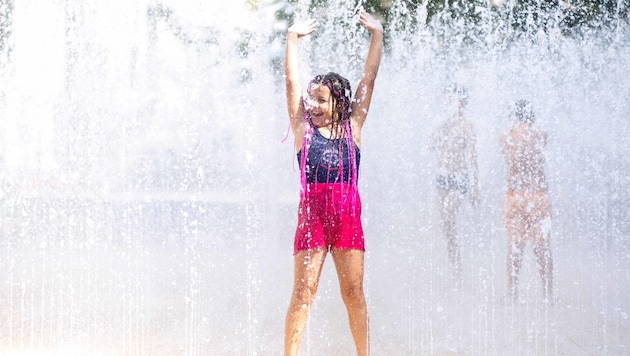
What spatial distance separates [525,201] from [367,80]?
7.61 ft

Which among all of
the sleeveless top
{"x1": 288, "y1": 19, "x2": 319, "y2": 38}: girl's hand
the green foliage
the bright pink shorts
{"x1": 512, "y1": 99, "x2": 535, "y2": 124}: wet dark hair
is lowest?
the bright pink shorts

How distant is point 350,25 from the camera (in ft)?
22.9

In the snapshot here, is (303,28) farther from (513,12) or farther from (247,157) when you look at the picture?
(513,12)

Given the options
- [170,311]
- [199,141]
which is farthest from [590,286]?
[199,141]

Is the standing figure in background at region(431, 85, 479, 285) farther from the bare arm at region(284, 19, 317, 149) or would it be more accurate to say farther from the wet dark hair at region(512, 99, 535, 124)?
the bare arm at region(284, 19, 317, 149)

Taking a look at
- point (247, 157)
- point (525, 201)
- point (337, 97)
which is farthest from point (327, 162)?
point (247, 157)

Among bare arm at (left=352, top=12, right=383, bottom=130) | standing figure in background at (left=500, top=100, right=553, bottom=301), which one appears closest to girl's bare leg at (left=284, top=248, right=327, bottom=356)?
bare arm at (left=352, top=12, right=383, bottom=130)

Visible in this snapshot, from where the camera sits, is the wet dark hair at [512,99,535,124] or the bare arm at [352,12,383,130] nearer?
the bare arm at [352,12,383,130]

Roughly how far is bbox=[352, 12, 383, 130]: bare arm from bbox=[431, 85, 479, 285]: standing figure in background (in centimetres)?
233

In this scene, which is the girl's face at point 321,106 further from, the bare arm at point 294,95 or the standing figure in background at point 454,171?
the standing figure in background at point 454,171

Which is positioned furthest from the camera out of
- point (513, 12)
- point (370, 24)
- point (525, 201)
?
point (513, 12)

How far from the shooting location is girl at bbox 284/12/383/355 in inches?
105

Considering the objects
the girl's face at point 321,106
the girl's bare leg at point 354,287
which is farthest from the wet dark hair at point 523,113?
the girl's bare leg at point 354,287

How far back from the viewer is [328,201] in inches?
105
